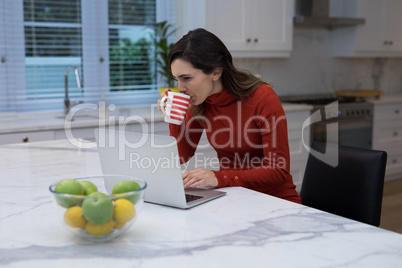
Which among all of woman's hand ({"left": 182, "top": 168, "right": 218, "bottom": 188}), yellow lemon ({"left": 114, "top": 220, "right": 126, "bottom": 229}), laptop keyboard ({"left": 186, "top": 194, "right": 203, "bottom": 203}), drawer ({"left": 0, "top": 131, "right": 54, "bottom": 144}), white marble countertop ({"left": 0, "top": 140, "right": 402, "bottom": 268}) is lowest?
drawer ({"left": 0, "top": 131, "right": 54, "bottom": 144})

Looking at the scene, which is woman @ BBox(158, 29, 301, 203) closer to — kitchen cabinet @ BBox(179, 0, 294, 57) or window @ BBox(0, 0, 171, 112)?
window @ BBox(0, 0, 171, 112)

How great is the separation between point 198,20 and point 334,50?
1.87m

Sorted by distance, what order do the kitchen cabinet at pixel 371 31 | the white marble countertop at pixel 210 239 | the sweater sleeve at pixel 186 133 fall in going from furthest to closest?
the kitchen cabinet at pixel 371 31
the sweater sleeve at pixel 186 133
the white marble countertop at pixel 210 239

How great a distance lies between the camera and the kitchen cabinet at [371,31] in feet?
15.6

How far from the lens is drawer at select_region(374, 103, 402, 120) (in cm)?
465

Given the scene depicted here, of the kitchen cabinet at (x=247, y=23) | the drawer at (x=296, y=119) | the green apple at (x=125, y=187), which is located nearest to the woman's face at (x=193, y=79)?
the green apple at (x=125, y=187)

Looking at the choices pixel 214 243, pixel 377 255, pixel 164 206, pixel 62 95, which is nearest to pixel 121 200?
pixel 214 243

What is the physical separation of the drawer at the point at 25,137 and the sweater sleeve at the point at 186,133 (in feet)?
4.22

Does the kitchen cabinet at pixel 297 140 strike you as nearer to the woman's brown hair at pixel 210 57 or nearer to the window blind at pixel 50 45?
the window blind at pixel 50 45

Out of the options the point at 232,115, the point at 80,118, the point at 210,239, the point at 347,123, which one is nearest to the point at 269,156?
the point at 232,115

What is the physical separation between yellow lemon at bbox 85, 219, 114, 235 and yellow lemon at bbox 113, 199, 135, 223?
0.06 ft

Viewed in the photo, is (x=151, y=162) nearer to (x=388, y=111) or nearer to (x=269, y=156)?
(x=269, y=156)

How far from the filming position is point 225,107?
6.65 ft

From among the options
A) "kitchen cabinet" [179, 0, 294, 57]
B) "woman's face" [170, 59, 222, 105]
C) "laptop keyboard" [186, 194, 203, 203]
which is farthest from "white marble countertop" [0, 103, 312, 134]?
"laptop keyboard" [186, 194, 203, 203]
